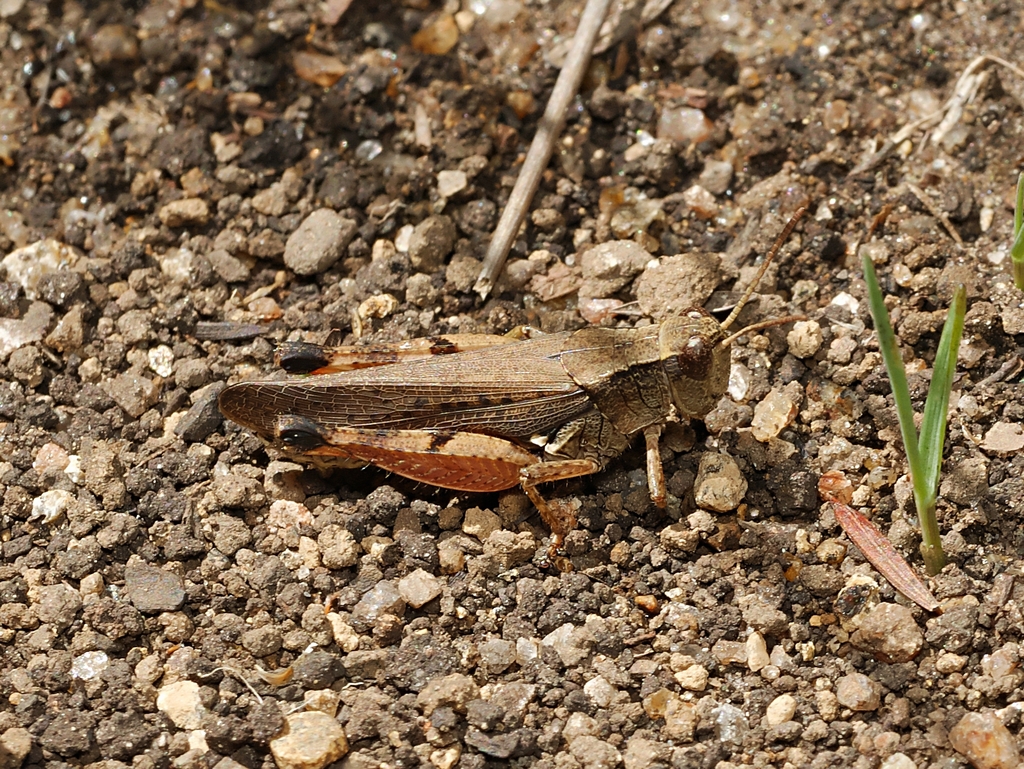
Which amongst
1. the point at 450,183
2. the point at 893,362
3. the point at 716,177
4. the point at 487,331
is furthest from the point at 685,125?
the point at 893,362

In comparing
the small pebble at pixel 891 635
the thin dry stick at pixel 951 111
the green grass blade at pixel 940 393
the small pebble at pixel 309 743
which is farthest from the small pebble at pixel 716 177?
the small pebble at pixel 309 743

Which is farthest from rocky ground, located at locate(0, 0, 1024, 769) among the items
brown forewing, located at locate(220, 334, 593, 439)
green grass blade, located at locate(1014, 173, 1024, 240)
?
green grass blade, located at locate(1014, 173, 1024, 240)

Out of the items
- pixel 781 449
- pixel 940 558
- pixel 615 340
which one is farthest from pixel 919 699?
pixel 615 340

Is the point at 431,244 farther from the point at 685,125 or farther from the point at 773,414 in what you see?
the point at 773,414

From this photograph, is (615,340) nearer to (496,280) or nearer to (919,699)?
(496,280)

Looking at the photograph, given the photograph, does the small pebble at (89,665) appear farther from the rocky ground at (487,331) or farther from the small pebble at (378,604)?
the small pebble at (378,604)

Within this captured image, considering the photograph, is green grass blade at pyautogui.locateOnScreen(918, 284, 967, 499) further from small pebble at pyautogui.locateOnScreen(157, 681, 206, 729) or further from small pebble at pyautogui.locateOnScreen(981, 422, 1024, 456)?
small pebble at pyautogui.locateOnScreen(157, 681, 206, 729)
